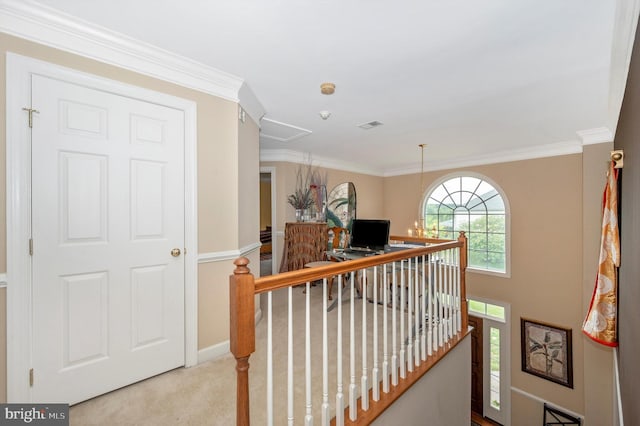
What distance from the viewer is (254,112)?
9.18 ft

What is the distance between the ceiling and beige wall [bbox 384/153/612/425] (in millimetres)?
924

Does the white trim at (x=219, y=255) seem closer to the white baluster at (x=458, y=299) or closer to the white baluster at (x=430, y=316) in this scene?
the white baluster at (x=430, y=316)

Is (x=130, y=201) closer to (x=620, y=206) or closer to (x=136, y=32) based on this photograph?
(x=136, y=32)

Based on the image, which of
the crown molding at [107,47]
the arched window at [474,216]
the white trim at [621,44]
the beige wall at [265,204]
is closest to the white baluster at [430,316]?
the white trim at [621,44]

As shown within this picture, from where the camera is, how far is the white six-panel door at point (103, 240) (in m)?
1.58

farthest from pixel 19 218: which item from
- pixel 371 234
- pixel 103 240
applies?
pixel 371 234

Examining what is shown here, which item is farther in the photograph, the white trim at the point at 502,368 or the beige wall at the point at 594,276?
the white trim at the point at 502,368

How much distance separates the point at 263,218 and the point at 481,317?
6.09m

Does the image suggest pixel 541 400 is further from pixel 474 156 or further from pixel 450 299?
pixel 474 156

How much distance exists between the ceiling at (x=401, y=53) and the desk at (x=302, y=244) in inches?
63.1

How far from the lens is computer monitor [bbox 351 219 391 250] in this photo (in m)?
3.39

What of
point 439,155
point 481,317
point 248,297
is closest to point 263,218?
point 439,155

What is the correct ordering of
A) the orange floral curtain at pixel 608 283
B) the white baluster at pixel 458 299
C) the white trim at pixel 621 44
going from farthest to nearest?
the white baluster at pixel 458 299, the orange floral curtain at pixel 608 283, the white trim at pixel 621 44

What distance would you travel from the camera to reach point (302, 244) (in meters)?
4.34
